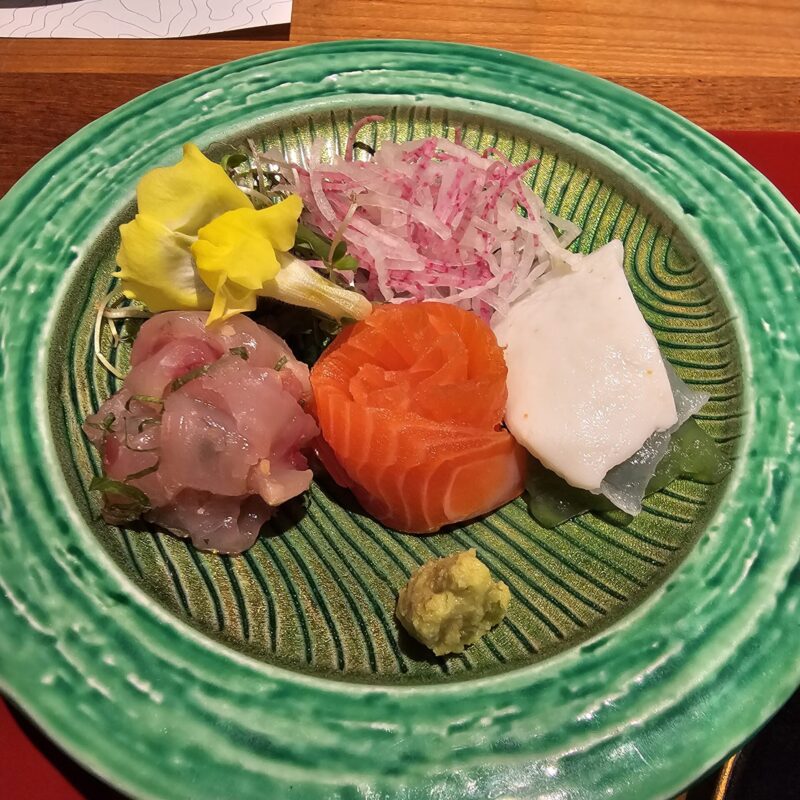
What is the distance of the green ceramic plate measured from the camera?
114 cm

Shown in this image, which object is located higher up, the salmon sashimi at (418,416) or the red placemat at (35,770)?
the salmon sashimi at (418,416)

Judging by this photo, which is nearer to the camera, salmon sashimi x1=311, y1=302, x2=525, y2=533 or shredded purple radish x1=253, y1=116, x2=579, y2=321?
salmon sashimi x1=311, y1=302, x2=525, y2=533

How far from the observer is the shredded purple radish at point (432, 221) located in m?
1.84


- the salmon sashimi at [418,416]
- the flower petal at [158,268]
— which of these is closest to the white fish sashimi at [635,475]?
the salmon sashimi at [418,416]

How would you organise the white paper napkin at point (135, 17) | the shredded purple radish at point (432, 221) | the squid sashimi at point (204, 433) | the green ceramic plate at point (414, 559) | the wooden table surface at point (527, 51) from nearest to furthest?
the green ceramic plate at point (414, 559) < the squid sashimi at point (204, 433) < the shredded purple radish at point (432, 221) < the wooden table surface at point (527, 51) < the white paper napkin at point (135, 17)

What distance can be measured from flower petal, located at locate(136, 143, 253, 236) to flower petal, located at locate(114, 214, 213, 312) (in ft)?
0.09

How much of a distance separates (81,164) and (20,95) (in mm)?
704

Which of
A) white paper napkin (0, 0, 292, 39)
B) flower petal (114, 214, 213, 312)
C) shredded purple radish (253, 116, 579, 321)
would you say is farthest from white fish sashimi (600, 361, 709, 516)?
white paper napkin (0, 0, 292, 39)

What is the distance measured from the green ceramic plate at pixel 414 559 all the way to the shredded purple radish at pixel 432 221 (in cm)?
24

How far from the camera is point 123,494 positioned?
4.70ft

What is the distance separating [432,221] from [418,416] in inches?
23.1

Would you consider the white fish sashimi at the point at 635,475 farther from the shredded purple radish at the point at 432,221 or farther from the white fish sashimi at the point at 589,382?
the shredded purple radish at the point at 432,221

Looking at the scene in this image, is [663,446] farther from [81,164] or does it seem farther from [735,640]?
[81,164]

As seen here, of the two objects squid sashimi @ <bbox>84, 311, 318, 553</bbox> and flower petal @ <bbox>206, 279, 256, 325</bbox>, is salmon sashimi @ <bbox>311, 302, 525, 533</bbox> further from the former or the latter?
flower petal @ <bbox>206, 279, 256, 325</bbox>
